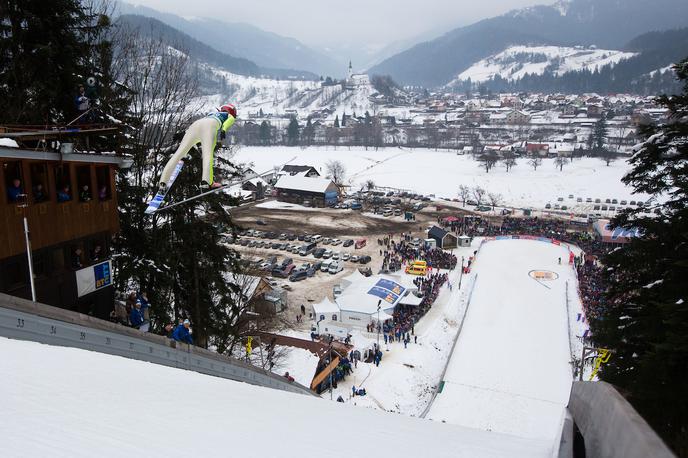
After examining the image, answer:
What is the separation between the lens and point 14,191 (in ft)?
21.6

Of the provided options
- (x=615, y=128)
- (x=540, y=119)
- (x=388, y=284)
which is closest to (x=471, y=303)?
(x=388, y=284)

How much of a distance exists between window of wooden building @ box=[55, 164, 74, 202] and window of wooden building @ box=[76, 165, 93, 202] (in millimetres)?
212

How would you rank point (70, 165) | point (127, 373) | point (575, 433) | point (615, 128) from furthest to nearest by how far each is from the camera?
point (615, 128) < point (70, 165) < point (127, 373) < point (575, 433)

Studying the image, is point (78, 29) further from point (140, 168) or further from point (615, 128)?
point (615, 128)

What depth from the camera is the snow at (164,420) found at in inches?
126

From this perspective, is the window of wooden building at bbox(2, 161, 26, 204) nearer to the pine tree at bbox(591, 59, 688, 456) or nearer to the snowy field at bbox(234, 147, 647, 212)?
the pine tree at bbox(591, 59, 688, 456)

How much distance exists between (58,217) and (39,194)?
0.46 metres

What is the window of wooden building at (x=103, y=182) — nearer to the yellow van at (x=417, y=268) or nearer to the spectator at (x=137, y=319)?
the spectator at (x=137, y=319)

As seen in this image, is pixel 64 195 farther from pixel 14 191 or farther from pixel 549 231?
pixel 549 231

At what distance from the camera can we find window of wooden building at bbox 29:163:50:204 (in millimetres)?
6938

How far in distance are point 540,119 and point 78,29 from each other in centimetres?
12969

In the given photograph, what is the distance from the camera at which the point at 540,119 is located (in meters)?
124

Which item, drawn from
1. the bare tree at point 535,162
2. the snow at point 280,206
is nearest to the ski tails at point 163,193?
the snow at point 280,206

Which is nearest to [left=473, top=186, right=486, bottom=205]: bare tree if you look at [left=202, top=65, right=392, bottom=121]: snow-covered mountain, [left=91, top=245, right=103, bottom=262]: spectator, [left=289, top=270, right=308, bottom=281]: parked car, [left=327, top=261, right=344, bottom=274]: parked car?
[left=327, top=261, right=344, bottom=274]: parked car
